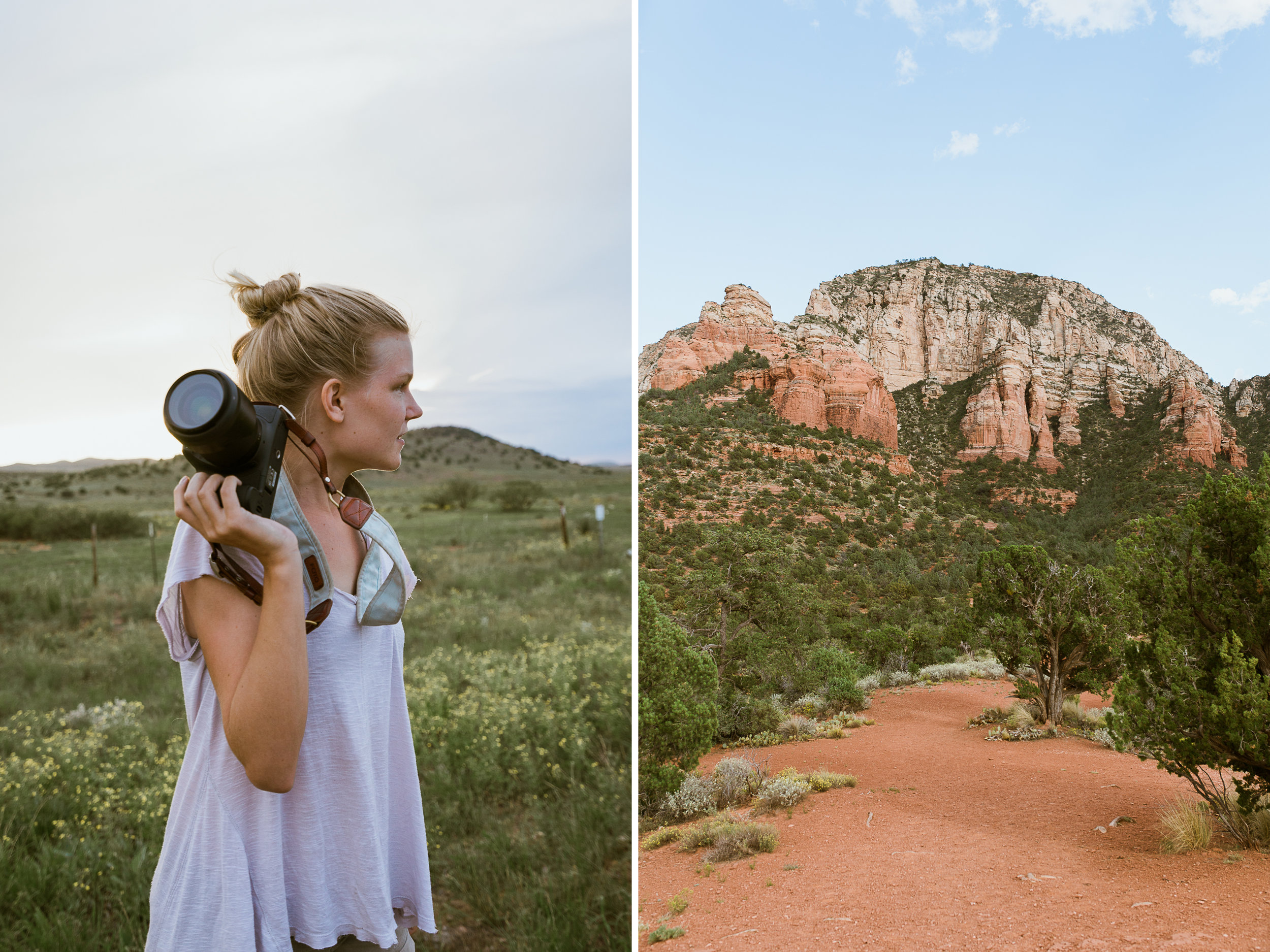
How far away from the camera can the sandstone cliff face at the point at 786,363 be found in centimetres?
501

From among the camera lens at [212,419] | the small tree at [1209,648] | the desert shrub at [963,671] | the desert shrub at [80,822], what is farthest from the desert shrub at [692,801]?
the camera lens at [212,419]

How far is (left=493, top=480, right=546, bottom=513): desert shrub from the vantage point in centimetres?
2397

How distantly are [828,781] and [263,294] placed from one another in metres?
3.96

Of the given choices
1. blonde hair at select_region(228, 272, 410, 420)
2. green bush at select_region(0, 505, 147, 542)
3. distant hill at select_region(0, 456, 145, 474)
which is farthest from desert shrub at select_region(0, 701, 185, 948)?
green bush at select_region(0, 505, 147, 542)

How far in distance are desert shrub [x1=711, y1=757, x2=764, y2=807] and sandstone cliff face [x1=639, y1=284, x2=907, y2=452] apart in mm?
2141

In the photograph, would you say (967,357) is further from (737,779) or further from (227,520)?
(227,520)

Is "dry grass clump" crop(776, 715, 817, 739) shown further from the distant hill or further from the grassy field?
the distant hill

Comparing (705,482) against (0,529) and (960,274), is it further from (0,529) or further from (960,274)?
(0,529)

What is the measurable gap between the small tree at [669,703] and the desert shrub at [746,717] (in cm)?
11

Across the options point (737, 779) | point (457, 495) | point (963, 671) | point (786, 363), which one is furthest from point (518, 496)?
point (963, 671)

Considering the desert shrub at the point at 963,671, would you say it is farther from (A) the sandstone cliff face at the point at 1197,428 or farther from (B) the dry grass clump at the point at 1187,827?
(A) the sandstone cliff face at the point at 1197,428

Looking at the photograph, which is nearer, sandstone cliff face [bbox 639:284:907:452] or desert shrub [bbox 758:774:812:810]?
desert shrub [bbox 758:774:812:810]

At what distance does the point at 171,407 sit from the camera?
1.01 metres

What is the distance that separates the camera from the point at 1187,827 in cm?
327
